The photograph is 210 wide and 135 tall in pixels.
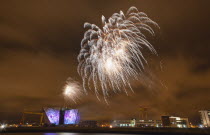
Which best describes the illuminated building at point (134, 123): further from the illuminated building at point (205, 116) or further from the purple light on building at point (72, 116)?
the purple light on building at point (72, 116)

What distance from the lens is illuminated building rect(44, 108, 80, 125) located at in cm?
11488

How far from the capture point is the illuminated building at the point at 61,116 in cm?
11488

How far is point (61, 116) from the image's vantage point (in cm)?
12125

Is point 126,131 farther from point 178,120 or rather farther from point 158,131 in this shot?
point 178,120

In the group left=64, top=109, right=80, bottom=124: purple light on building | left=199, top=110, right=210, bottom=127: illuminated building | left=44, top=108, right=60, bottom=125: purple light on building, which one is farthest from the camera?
left=199, top=110, right=210, bottom=127: illuminated building

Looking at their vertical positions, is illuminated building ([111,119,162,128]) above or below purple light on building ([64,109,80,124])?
below

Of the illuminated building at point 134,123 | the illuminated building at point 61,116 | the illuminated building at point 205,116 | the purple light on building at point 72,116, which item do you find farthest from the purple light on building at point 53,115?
the illuminated building at point 205,116

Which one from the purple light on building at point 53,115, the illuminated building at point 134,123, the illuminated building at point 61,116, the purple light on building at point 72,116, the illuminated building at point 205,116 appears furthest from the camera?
the illuminated building at point 134,123

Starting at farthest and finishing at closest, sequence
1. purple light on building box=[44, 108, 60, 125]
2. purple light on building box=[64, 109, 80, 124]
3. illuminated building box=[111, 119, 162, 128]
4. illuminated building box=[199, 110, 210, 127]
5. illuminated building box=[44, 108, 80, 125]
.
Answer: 1. illuminated building box=[111, 119, 162, 128]
2. illuminated building box=[199, 110, 210, 127]
3. purple light on building box=[44, 108, 60, 125]
4. illuminated building box=[44, 108, 80, 125]
5. purple light on building box=[64, 109, 80, 124]

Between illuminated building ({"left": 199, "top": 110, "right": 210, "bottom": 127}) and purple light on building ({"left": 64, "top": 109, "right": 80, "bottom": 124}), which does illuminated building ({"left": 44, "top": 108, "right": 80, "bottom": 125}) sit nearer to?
purple light on building ({"left": 64, "top": 109, "right": 80, "bottom": 124})

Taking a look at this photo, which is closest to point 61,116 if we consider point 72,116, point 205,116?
point 72,116

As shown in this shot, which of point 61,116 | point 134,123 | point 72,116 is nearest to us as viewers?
point 72,116

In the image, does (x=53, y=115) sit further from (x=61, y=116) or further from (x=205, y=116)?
(x=205, y=116)

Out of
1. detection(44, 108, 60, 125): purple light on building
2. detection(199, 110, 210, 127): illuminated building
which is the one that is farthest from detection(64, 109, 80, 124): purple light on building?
detection(199, 110, 210, 127): illuminated building
